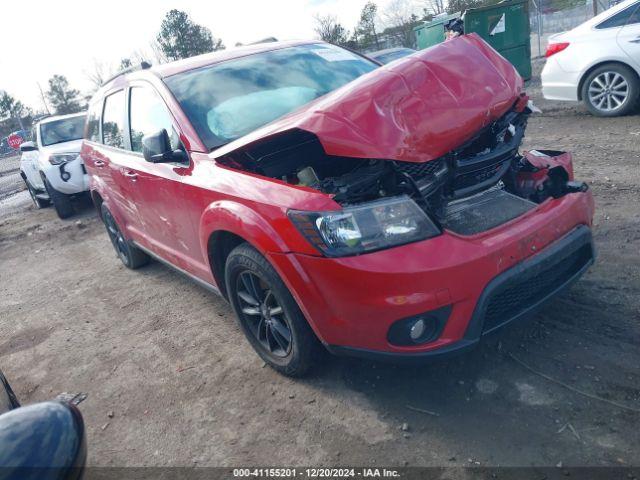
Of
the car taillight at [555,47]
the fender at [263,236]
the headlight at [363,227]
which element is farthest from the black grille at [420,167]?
the car taillight at [555,47]

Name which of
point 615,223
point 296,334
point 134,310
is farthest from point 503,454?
point 134,310

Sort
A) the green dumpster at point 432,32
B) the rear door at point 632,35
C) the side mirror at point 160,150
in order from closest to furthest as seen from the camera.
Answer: the side mirror at point 160,150 → the rear door at point 632,35 → the green dumpster at point 432,32

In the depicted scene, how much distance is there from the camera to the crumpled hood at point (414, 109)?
2.49 metres

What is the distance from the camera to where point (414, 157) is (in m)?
2.49

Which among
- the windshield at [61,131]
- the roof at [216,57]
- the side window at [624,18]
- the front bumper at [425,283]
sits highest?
the roof at [216,57]

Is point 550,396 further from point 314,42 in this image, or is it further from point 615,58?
point 615,58

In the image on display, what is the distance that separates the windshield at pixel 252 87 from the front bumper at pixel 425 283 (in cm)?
122

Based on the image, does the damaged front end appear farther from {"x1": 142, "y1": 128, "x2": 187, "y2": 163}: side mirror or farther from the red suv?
{"x1": 142, "y1": 128, "x2": 187, "y2": 163}: side mirror

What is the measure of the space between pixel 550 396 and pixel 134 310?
11.2ft

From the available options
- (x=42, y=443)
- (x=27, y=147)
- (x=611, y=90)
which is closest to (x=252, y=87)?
(x=42, y=443)

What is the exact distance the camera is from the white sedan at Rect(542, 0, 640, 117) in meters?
7.08

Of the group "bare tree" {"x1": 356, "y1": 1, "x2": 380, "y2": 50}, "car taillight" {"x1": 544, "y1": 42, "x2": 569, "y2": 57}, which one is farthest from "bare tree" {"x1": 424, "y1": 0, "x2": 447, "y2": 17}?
"car taillight" {"x1": 544, "y1": 42, "x2": 569, "y2": 57}

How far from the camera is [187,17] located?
34.8 meters

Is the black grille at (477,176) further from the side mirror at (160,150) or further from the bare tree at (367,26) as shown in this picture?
the bare tree at (367,26)
